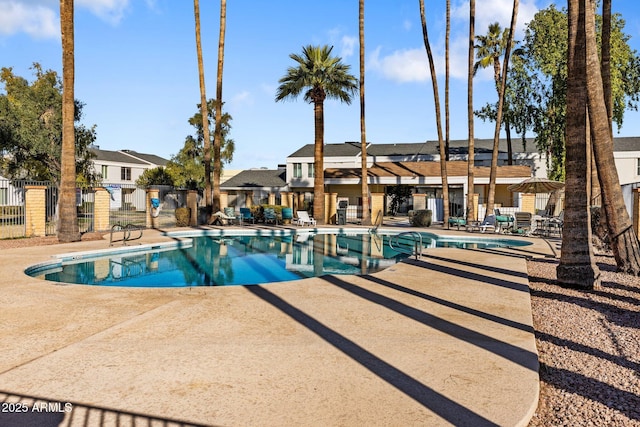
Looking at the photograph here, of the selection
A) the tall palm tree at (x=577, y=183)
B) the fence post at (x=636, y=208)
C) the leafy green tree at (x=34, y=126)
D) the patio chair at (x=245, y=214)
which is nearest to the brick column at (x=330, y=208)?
the patio chair at (x=245, y=214)

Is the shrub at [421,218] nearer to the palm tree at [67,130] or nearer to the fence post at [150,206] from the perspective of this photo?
the fence post at [150,206]

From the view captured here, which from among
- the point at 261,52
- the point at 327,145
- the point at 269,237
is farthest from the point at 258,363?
the point at 327,145

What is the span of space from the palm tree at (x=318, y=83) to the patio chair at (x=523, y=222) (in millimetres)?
10178

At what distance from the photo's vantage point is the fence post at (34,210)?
17016mm

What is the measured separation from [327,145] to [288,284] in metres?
37.1

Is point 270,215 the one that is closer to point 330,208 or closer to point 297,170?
point 330,208

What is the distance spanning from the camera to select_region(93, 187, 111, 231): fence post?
2016 centimetres

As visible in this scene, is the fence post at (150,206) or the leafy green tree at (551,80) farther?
the leafy green tree at (551,80)

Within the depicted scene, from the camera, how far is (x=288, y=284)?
8.80m

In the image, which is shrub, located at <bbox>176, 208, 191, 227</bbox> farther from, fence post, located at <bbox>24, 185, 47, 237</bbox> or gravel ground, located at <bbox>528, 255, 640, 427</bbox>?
gravel ground, located at <bbox>528, 255, 640, 427</bbox>

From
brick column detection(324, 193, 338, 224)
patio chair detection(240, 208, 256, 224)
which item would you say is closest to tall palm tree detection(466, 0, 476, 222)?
brick column detection(324, 193, 338, 224)

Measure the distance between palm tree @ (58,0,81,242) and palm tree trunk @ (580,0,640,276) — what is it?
15.0 meters

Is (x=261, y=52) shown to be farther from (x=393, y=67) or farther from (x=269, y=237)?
(x=393, y=67)

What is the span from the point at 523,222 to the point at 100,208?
18.4m
